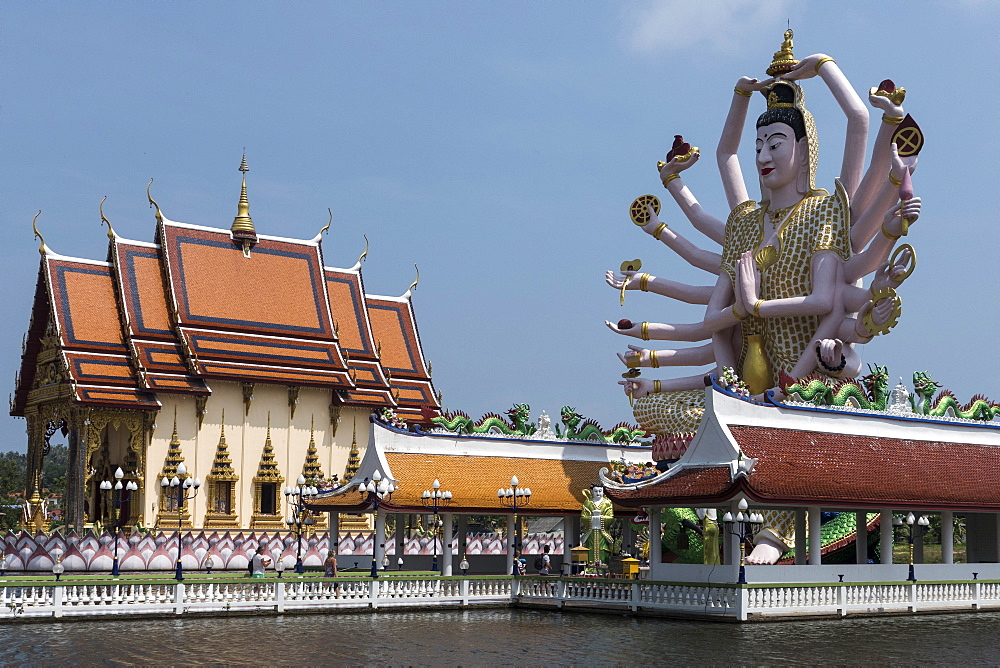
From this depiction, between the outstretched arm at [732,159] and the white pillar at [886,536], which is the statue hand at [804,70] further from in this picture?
the white pillar at [886,536]

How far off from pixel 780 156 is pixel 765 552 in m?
11.0

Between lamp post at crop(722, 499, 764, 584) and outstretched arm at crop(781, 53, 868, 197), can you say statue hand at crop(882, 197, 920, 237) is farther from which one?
lamp post at crop(722, 499, 764, 584)

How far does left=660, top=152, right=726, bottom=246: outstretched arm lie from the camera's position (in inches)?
1555

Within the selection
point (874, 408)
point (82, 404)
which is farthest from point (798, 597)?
point (82, 404)

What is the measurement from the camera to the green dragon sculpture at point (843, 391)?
29938 millimetres

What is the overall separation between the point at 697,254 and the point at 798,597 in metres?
15.9

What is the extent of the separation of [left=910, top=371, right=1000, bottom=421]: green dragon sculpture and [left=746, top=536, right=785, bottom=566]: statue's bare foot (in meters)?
4.66

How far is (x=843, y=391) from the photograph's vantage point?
99.3 feet

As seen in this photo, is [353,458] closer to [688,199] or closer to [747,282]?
[688,199]

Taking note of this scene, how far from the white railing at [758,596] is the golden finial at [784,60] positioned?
15.1 metres

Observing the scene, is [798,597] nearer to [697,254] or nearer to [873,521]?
[873,521]

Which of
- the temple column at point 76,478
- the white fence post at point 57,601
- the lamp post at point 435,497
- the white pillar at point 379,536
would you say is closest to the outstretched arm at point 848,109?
the lamp post at point 435,497

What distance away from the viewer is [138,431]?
50.1 metres

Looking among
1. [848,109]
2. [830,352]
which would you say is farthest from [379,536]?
[848,109]
